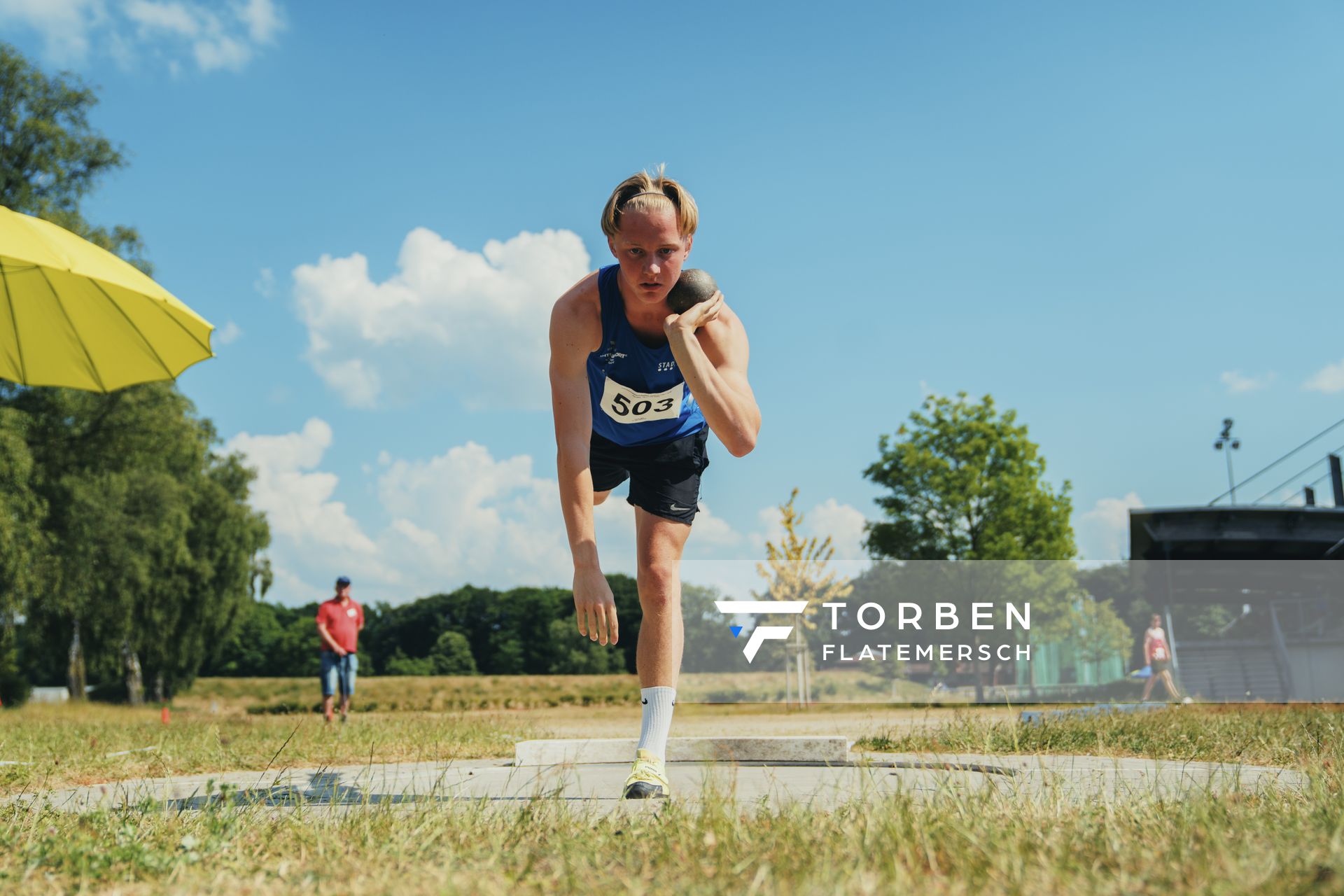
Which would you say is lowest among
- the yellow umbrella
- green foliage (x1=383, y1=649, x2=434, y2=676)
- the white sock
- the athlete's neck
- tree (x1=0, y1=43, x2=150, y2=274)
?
Result: green foliage (x1=383, y1=649, x2=434, y2=676)

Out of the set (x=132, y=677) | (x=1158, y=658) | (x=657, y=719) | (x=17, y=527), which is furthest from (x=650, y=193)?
(x=132, y=677)

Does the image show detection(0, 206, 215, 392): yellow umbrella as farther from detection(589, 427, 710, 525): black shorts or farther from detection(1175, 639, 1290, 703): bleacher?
detection(1175, 639, 1290, 703): bleacher

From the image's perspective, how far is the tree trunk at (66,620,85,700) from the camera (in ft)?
102

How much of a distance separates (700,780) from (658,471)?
1.39 metres

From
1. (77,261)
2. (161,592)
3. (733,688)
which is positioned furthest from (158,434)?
(77,261)

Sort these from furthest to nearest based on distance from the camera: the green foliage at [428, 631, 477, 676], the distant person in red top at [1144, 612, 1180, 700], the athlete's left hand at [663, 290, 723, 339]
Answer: the green foliage at [428, 631, 477, 676], the distant person in red top at [1144, 612, 1180, 700], the athlete's left hand at [663, 290, 723, 339]

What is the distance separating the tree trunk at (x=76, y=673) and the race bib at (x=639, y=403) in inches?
1269

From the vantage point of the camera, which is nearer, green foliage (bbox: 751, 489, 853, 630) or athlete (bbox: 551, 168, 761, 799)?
athlete (bbox: 551, 168, 761, 799)

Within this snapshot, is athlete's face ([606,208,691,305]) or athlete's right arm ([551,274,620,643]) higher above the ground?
athlete's face ([606,208,691,305])

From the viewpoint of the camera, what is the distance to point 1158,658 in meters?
21.6

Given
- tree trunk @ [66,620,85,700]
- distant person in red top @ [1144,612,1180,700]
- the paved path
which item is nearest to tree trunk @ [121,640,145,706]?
tree trunk @ [66,620,85,700]

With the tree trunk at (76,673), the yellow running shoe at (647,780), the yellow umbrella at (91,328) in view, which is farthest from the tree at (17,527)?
the yellow running shoe at (647,780)

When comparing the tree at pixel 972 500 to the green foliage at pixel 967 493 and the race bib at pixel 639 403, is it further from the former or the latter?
the race bib at pixel 639 403

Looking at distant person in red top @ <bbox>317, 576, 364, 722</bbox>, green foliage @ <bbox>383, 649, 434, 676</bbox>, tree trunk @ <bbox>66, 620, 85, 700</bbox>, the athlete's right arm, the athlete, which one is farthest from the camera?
green foliage @ <bbox>383, 649, 434, 676</bbox>
